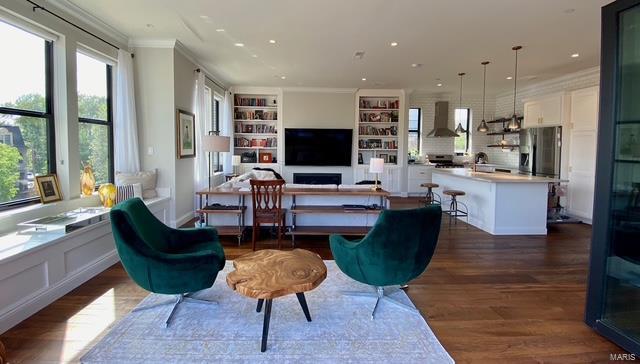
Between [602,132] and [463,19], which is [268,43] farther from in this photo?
[602,132]

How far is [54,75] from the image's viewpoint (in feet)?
13.0

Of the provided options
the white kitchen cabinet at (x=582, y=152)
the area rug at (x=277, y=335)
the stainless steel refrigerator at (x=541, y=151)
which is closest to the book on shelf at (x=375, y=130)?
the stainless steel refrigerator at (x=541, y=151)

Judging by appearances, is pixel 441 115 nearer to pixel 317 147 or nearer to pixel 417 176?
pixel 417 176

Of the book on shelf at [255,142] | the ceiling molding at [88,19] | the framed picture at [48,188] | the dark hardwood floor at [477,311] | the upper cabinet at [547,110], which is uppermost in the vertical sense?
the ceiling molding at [88,19]

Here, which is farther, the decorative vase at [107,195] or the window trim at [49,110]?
the decorative vase at [107,195]

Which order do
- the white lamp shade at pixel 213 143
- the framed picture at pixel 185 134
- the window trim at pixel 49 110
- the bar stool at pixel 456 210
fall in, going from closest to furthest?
the window trim at pixel 49 110
the framed picture at pixel 185 134
the white lamp shade at pixel 213 143
the bar stool at pixel 456 210

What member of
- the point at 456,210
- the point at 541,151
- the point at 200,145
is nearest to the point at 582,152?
the point at 541,151

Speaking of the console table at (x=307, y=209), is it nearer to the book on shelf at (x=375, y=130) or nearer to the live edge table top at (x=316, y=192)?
the live edge table top at (x=316, y=192)

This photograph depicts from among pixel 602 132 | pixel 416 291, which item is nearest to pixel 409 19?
pixel 602 132

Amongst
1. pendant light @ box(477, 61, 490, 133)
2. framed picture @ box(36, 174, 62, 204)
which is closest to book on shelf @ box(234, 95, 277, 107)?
pendant light @ box(477, 61, 490, 133)

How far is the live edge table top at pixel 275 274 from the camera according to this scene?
91.2 inches

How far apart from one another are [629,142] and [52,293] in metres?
4.72

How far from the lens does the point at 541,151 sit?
7.67 metres

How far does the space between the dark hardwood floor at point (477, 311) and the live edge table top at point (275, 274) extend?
3.43ft
